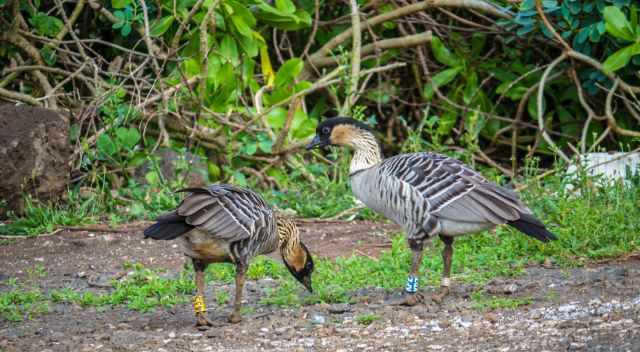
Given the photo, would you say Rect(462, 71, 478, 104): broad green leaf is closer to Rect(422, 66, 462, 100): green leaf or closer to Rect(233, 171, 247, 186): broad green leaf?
Rect(422, 66, 462, 100): green leaf

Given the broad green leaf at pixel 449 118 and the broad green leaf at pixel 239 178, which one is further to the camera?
the broad green leaf at pixel 449 118

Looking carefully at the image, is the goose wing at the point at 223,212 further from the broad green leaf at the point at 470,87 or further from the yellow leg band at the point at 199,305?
the broad green leaf at the point at 470,87

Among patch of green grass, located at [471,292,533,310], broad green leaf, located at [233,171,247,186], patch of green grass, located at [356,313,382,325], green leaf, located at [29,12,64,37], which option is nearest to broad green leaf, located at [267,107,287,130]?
broad green leaf, located at [233,171,247,186]

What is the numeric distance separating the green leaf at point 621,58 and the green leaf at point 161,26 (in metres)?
4.30

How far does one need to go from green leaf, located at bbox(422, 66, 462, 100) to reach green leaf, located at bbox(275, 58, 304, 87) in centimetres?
159

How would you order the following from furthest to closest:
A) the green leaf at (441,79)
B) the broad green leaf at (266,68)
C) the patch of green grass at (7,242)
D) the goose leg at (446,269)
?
the green leaf at (441,79) → the broad green leaf at (266,68) → the patch of green grass at (7,242) → the goose leg at (446,269)

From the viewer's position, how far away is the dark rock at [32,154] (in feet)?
30.2

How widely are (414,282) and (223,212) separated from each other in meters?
1.39

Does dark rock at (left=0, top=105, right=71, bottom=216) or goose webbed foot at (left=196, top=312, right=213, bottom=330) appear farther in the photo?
dark rock at (left=0, top=105, right=71, bottom=216)

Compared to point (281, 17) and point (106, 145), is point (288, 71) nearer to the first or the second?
point (281, 17)

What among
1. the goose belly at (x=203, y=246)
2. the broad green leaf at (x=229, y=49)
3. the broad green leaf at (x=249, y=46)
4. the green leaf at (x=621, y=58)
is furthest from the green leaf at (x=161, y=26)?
the green leaf at (x=621, y=58)

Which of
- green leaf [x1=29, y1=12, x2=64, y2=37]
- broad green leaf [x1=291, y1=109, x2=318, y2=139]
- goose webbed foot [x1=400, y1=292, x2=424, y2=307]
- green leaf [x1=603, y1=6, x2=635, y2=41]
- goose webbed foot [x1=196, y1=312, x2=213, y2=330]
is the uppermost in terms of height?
green leaf [x1=603, y1=6, x2=635, y2=41]

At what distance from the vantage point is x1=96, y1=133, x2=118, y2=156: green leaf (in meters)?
9.64

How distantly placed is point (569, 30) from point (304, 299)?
5125 mm
